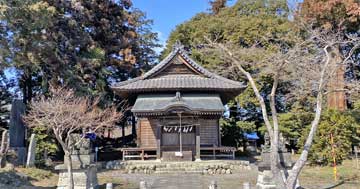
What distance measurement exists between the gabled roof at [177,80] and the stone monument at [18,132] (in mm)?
5459

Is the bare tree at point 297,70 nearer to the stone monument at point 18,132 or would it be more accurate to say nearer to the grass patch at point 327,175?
the grass patch at point 327,175

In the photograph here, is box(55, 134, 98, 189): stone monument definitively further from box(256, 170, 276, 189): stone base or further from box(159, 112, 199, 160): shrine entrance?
box(159, 112, 199, 160): shrine entrance

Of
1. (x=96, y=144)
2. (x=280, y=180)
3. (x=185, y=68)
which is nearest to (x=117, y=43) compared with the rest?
(x=185, y=68)

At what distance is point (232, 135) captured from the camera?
27438 mm

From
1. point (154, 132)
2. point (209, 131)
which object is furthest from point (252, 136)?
point (154, 132)

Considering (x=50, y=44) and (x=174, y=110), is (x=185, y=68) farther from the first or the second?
(x=50, y=44)

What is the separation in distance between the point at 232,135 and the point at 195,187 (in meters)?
15.4

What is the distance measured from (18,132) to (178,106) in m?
8.75

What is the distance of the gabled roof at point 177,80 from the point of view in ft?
69.5

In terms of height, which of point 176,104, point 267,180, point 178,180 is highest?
point 176,104

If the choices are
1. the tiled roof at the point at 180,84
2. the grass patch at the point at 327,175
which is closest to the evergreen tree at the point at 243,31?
the tiled roof at the point at 180,84

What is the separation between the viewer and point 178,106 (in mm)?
19125

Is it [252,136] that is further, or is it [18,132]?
[252,136]

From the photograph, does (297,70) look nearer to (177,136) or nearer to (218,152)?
(177,136)
